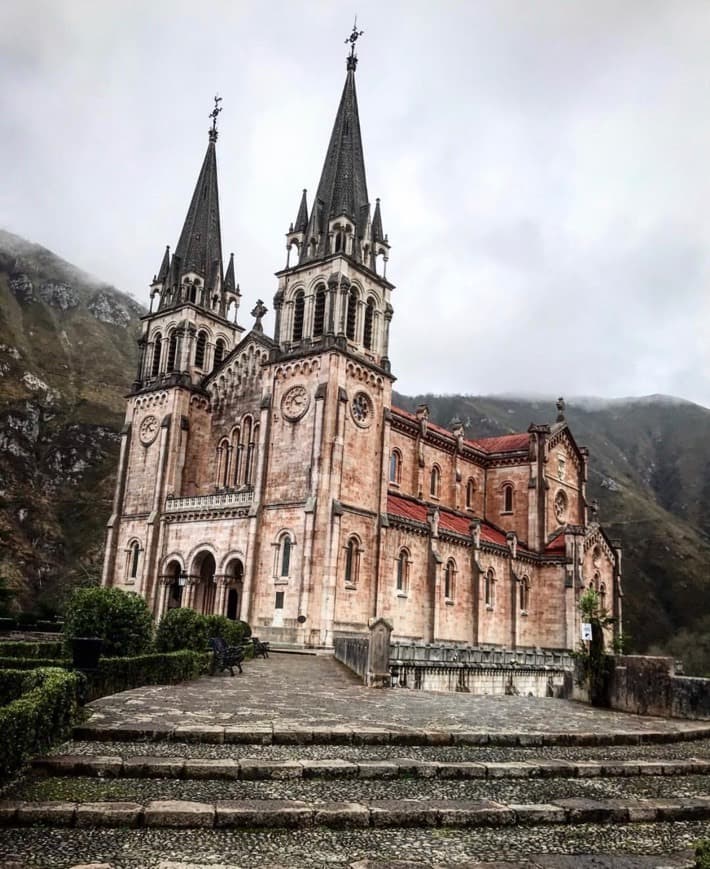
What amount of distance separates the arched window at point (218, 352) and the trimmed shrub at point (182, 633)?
28010 mm

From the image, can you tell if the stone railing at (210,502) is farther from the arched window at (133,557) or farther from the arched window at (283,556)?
the arched window at (133,557)

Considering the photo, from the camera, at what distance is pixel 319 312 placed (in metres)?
40.4

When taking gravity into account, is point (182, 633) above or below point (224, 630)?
below

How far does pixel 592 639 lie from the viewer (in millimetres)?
19047

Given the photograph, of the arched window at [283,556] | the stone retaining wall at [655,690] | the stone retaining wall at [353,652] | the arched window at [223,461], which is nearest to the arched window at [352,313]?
the arched window at [223,461]

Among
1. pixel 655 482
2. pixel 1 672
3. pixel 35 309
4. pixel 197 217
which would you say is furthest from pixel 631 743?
pixel 655 482

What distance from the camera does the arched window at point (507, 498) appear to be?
174ft

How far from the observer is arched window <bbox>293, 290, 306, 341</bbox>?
135ft

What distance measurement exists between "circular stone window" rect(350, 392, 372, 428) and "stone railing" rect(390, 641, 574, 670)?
12183mm

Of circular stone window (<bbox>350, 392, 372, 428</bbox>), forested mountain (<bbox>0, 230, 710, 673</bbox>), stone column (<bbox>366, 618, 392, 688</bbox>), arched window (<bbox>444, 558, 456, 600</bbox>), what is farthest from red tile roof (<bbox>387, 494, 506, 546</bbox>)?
forested mountain (<bbox>0, 230, 710, 673</bbox>)

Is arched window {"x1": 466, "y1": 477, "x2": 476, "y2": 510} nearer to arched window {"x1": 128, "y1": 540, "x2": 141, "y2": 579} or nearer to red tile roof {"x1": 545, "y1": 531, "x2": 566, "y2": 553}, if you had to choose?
red tile roof {"x1": 545, "y1": 531, "x2": 566, "y2": 553}

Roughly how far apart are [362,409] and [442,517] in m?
9.57

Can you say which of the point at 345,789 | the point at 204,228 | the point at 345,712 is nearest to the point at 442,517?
the point at 204,228

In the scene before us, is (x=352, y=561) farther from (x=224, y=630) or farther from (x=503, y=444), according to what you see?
(x=503, y=444)
